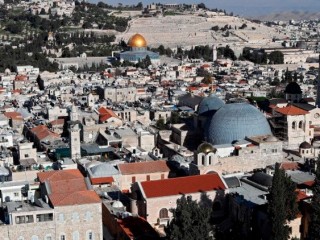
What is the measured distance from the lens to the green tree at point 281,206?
16.7 meters

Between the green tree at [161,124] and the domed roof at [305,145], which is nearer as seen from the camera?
the domed roof at [305,145]

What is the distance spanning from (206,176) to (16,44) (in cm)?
5706

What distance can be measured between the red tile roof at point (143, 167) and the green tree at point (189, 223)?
25.3ft

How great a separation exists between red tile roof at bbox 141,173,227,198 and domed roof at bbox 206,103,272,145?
6.91m

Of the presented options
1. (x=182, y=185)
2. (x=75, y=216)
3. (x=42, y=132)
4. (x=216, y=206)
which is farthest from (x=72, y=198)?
(x=42, y=132)

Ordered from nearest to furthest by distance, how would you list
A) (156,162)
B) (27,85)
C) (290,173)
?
(290,173) → (156,162) → (27,85)

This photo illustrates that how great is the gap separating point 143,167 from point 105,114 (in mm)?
10270

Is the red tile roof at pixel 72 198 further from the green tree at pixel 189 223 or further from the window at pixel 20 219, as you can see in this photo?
the green tree at pixel 189 223

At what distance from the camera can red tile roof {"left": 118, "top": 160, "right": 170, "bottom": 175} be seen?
23797 mm

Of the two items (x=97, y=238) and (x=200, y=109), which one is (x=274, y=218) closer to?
(x=97, y=238)

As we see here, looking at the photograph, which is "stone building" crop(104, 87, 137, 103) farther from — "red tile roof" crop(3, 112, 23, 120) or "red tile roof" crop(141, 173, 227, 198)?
"red tile roof" crop(141, 173, 227, 198)

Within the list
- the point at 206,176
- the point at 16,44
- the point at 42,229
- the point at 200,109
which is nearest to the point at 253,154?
the point at 206,176

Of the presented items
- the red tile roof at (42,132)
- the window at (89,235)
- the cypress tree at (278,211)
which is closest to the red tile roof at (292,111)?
the red tile roof at (42,132)

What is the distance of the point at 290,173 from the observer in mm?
22438
